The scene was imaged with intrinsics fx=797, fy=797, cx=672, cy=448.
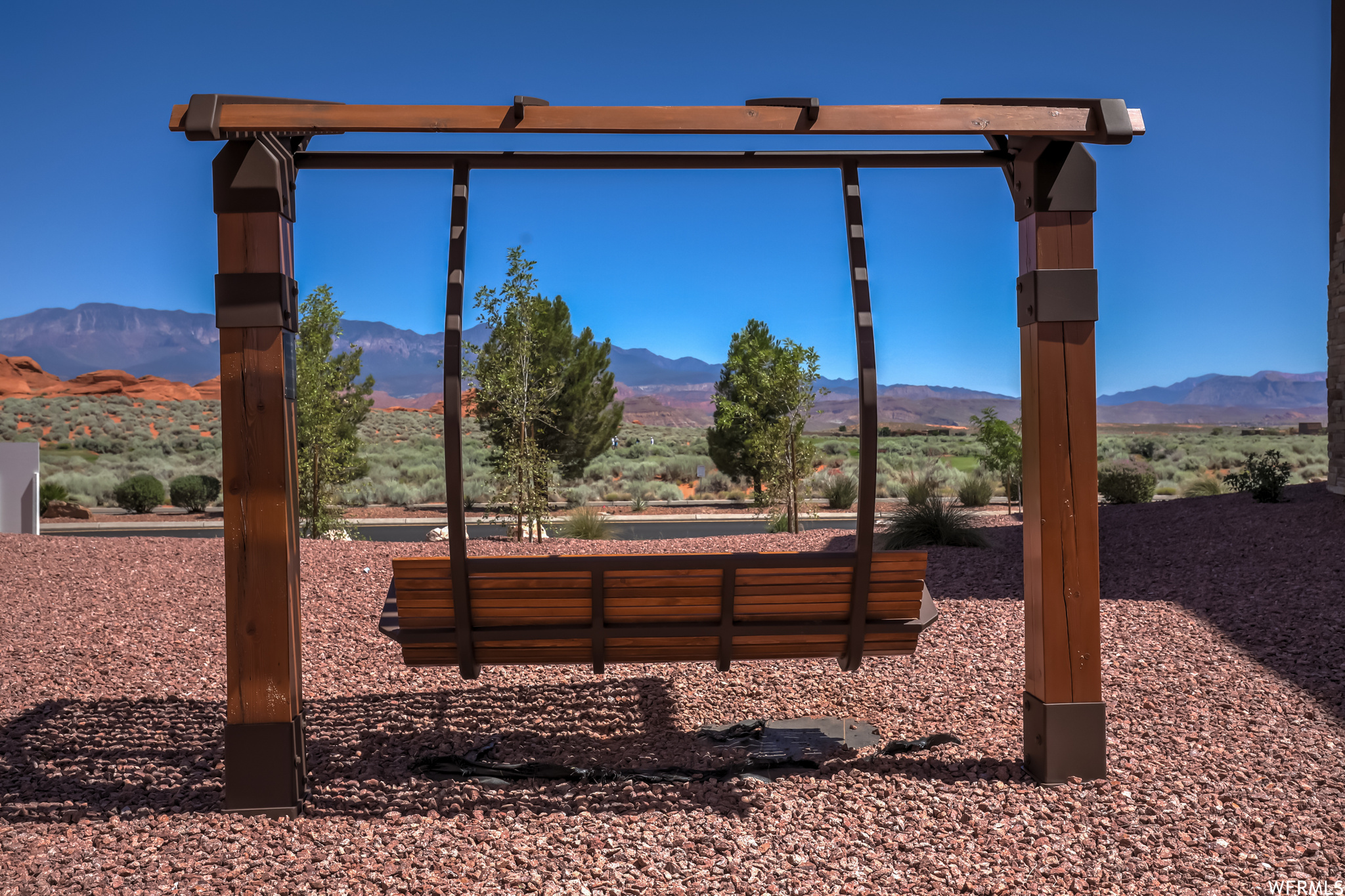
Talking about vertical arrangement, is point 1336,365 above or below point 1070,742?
above

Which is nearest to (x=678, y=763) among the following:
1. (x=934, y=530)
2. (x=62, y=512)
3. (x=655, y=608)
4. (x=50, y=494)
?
(x=655, y=608)

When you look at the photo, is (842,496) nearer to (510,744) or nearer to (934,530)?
(934,530)

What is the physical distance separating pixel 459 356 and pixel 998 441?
1472 cm

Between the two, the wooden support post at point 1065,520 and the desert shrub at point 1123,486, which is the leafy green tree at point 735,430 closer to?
the desert shrub at point 1123,486

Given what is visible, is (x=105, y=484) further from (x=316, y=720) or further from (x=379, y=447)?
(x=316, y=720)

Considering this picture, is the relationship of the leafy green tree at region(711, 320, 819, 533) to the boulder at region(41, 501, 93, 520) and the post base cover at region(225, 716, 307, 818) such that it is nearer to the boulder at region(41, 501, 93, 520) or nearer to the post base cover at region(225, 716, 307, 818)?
the post base cover at region(225, 716, 307, 818)

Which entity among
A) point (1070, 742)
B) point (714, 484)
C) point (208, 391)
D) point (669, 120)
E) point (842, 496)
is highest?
point (208, 391)

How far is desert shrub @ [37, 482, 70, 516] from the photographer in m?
19.7

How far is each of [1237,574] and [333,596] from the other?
748 cm

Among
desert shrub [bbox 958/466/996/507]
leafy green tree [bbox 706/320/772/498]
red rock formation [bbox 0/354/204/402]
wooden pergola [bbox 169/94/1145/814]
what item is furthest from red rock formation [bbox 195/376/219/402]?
wooden pergola [bbox 169/94/1145/814]

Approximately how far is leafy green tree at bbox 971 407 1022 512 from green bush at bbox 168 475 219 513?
787 inches

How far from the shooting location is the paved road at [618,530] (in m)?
15.4

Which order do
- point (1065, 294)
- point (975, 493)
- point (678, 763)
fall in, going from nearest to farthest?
point (1065, 294)
point (678, 763)
point (975, 493)

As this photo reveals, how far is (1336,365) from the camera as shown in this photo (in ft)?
29.0
